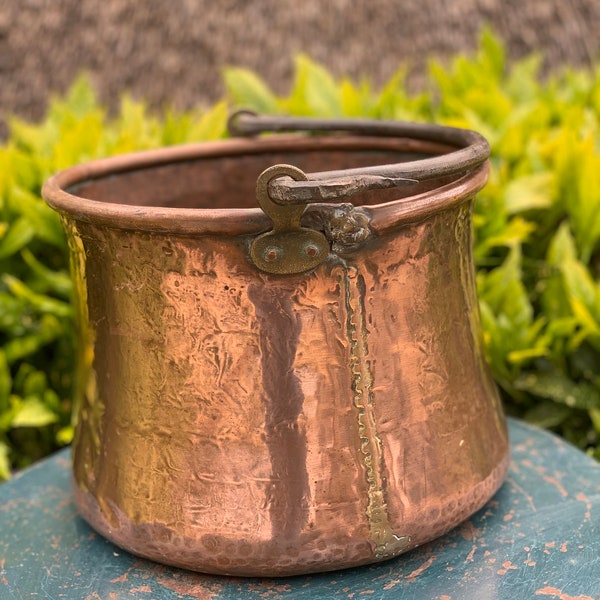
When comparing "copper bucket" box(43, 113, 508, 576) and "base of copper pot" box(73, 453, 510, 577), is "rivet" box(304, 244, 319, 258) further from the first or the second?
"base of copper pot" box(73, 453, 510, 577)

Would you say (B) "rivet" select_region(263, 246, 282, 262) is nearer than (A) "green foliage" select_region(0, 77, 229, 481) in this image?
Yes

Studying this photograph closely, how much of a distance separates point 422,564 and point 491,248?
3.24ft

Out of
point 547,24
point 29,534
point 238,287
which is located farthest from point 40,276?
point 547,24

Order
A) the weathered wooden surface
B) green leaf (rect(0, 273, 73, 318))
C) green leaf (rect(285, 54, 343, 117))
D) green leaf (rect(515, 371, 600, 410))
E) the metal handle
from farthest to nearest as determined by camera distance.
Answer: the weathered wooden surface, green leaf (rect(285, 54, 343, 117)), green leaf (rect(0, 273, 73, 318)), green leaf (rect(515, 371, 600, 410)), the metal handle

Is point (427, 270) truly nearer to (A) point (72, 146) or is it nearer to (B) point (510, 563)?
(B) point (510, 563)

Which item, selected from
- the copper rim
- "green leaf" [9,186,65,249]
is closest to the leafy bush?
"green leaf" [9,186,65,249]

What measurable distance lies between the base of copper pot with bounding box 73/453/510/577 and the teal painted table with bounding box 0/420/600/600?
0.03m

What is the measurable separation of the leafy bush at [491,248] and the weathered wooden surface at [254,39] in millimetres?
553

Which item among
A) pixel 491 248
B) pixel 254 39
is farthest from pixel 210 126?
pixel 254 39

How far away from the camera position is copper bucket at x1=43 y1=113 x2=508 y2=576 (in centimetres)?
100

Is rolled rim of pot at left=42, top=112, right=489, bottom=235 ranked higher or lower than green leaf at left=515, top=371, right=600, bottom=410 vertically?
higher

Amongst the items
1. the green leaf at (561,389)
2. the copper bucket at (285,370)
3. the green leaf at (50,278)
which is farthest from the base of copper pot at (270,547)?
the green leaf at (50,278)

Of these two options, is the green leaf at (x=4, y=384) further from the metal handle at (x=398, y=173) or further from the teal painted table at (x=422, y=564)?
the metal handle at (x=398, y=173)

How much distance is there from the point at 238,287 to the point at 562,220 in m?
1.17
